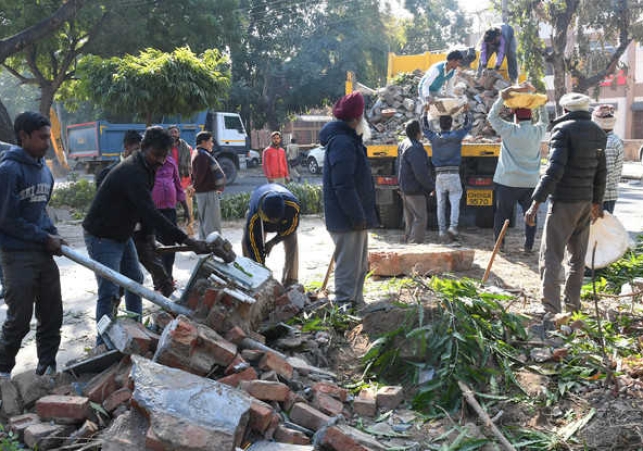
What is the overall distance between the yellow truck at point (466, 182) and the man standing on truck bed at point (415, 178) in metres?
0.64

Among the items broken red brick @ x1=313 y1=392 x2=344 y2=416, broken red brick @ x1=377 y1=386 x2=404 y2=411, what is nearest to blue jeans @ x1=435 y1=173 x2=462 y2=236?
broken red brick @ x1=377 y1=386 x2=404 y2=411

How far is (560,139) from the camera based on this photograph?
4637 millimetres

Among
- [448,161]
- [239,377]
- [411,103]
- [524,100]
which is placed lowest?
[239,377]

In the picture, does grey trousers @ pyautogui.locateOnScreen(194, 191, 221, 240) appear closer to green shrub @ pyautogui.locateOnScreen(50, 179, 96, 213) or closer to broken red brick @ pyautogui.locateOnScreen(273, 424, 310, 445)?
broken red brick @ pyautogui.locateOnScreen(273, 424, 310, 445)

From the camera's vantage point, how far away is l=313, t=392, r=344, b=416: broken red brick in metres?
3.13

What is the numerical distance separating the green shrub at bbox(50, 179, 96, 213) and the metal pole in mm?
10445

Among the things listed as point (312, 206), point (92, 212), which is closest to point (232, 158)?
point (312, 206)

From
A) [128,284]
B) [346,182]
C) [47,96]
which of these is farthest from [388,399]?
[47,96]

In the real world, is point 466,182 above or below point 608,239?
above

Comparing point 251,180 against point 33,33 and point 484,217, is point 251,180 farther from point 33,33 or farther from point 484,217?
point 484,217

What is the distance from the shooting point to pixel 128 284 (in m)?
3.52

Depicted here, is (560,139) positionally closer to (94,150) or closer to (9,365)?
(9,365)

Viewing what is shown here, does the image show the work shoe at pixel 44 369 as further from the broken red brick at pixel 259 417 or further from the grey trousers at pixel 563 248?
the grey trousers at pixel 563 248

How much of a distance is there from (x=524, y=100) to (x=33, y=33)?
37.1ft
